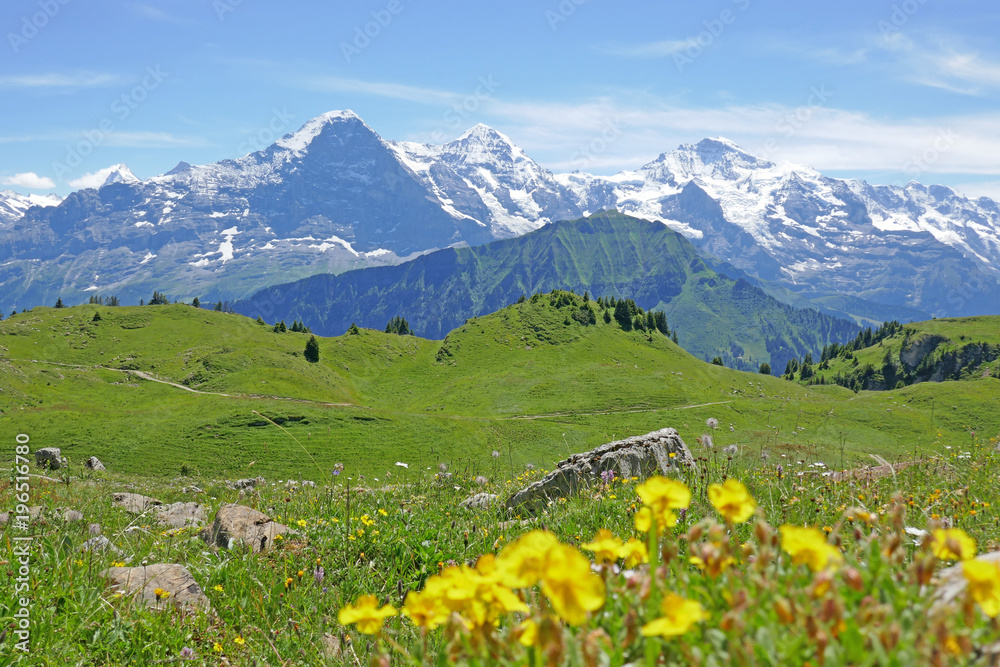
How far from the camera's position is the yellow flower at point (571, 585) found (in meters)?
1.59

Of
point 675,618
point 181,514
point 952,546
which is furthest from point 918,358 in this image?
point 675,618

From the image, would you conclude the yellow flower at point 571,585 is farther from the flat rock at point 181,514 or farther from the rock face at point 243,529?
the flat rock at point 181,514

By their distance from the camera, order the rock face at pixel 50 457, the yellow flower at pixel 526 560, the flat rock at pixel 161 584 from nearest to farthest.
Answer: the yellow flower at pixel 526 560, the flat rock at pixel 161 584, the rock face at pixel 50 457

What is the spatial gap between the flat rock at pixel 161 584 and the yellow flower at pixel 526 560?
17.3 ft

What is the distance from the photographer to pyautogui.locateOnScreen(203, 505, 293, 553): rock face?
798cm

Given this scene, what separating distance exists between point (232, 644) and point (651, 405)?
58303 millimetres

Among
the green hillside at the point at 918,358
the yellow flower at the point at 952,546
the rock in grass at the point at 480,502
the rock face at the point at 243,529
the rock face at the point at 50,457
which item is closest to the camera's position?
the yellow flower at the point at 952,546

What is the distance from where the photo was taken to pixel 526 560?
1.86 meters

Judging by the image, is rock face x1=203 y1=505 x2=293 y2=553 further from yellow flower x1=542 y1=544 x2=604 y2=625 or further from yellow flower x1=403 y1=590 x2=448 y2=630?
yellow flower x1=542 y1=544 x2=604 y2=625

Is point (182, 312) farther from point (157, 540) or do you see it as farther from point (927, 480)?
point (927, 480)

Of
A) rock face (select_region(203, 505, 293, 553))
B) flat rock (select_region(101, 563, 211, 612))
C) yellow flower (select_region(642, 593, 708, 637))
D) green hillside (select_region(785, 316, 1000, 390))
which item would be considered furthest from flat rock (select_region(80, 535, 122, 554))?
green hillside (select_region(785, 316, 1000, 390))

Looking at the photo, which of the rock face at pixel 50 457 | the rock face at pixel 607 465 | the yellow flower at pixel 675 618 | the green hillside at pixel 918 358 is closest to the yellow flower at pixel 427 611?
the yellow flower at pixel 675 618

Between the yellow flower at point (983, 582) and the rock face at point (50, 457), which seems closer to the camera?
the yellow flower at point (983, 582)

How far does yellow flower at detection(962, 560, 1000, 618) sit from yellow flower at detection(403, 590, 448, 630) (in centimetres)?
169
